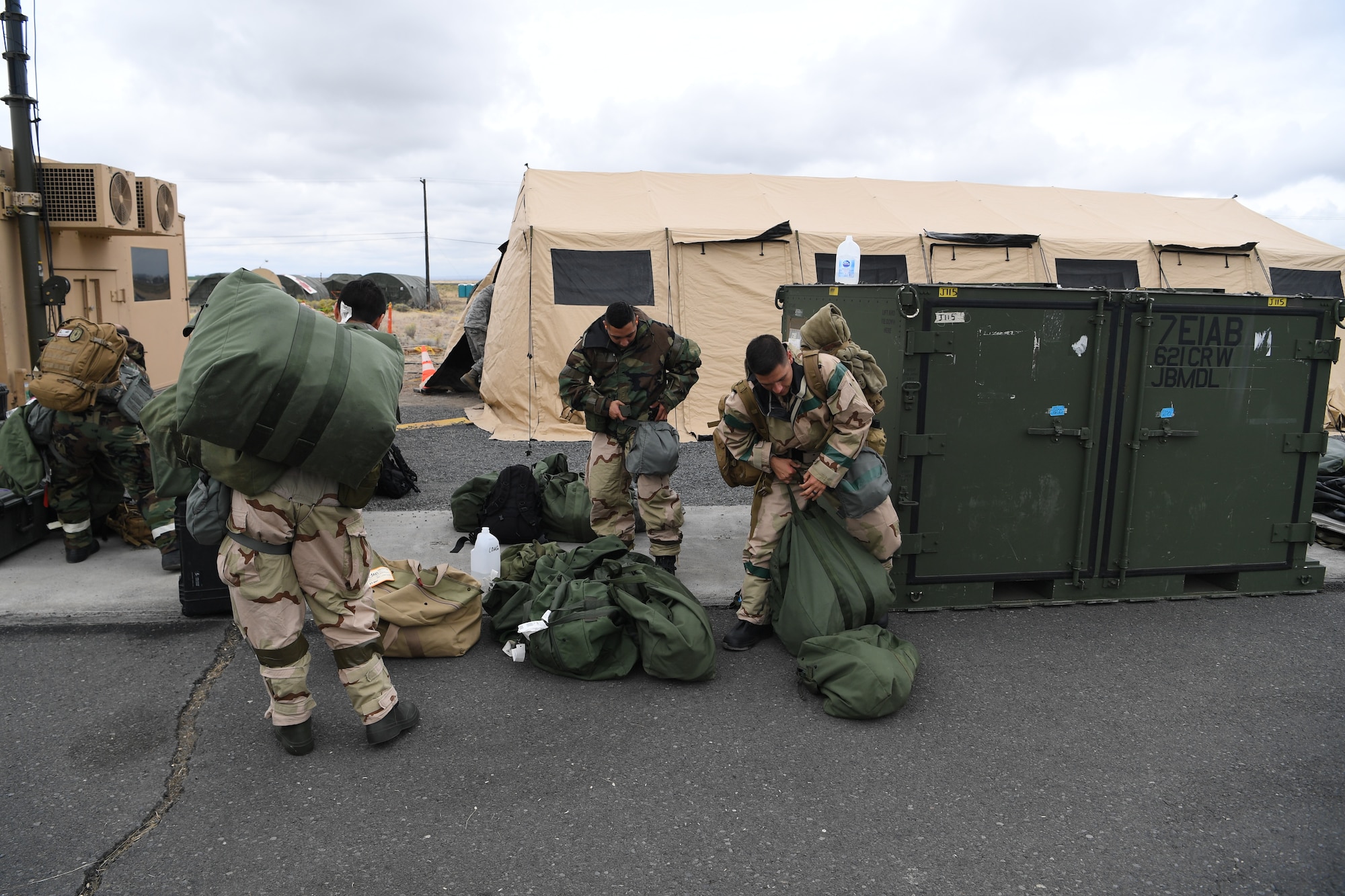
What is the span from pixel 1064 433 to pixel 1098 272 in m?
8.20

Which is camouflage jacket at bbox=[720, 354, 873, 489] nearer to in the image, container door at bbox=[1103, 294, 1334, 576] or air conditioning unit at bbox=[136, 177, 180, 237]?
container door at bbox=[1103, 294, 1334, 576]

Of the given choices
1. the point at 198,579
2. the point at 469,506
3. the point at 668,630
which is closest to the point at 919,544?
the point at 668,630

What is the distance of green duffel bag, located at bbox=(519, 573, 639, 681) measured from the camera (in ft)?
12.8

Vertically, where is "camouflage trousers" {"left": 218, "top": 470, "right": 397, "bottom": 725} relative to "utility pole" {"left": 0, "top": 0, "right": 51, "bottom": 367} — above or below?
below

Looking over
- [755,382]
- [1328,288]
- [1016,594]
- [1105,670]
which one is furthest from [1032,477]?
[1328,288]

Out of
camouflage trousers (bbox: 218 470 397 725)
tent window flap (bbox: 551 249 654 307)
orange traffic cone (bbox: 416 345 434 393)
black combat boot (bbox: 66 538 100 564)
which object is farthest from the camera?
orange traffic cone (bbox: 416 345 434 393)

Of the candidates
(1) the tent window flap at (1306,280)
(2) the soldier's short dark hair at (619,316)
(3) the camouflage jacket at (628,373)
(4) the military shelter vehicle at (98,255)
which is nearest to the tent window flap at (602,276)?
(4) the military shelter vehicle at (98,255)

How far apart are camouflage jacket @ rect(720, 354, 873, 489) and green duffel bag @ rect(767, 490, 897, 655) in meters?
0.29

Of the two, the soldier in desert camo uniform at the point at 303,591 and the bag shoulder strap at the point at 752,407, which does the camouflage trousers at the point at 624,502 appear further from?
the soldier in desert camo uniform at the point at 303,591

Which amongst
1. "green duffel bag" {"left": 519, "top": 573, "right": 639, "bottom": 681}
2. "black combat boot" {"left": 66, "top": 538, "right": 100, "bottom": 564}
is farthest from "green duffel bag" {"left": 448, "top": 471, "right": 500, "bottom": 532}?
"black combat boot" {"left": 66, "top": 538, "right": 100, "bottom": 564}

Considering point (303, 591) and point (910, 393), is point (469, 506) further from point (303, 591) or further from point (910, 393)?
point (910, 393)

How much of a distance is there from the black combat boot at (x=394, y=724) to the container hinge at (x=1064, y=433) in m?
3.33

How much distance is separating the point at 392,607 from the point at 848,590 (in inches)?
81.6

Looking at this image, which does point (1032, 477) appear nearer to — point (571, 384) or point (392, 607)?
point (571, 384)
